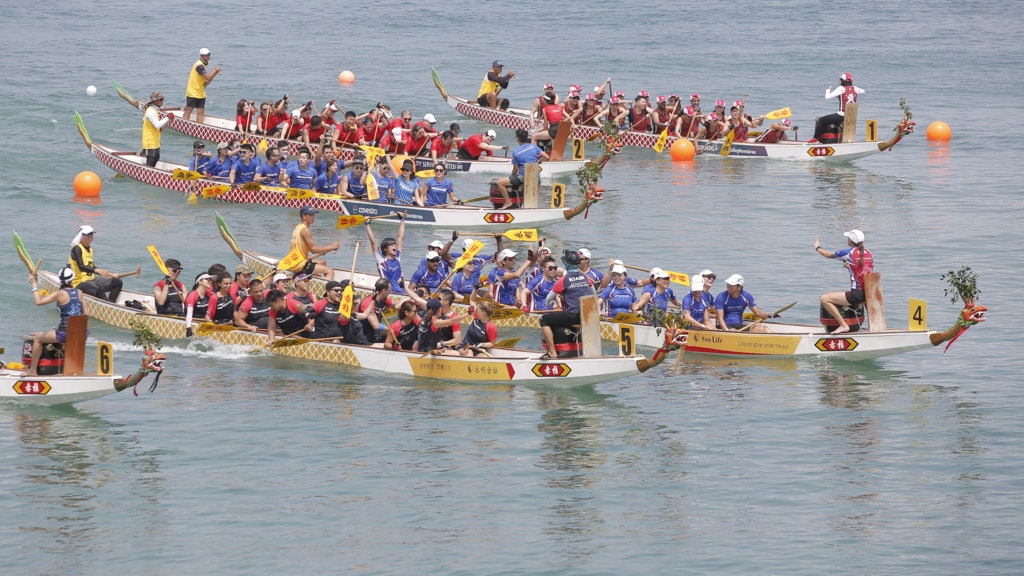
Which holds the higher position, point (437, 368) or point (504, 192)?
point (504, 192)

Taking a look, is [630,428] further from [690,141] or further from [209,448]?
[690,141]

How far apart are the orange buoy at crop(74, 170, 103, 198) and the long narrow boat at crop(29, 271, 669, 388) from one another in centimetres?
1247

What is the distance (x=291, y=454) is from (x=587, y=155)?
81.3 ft

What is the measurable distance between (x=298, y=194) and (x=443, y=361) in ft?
42.7

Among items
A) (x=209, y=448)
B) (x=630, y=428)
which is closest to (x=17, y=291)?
(x=209, y=448)

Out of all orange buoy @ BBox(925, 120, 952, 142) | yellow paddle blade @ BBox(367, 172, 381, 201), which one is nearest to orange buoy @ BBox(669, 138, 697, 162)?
orange buoy @ BBox(925, 120, 952, 142)

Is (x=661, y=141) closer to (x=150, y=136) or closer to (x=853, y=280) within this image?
(x=150, y=136)

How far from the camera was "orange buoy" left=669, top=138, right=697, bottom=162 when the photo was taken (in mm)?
42531

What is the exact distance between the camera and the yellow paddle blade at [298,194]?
3506 centimetres

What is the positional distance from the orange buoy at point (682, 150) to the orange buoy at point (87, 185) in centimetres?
1686

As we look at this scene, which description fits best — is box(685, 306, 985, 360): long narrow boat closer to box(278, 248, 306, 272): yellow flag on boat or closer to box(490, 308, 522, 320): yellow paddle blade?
box(490, 308, 522, 320): yellow paddle blade

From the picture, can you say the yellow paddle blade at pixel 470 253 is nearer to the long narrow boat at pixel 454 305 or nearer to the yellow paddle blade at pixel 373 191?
the long narrow boat at pixel 454 305

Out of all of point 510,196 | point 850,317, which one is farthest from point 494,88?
point 850,317

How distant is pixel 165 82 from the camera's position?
176 ft
